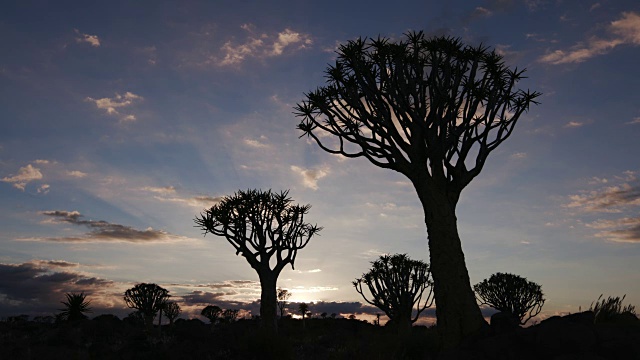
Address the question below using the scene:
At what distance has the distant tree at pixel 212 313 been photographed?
46.9 m

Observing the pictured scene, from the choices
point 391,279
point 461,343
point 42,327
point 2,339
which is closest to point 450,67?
point 461,343

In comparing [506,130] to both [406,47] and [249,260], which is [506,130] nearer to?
[406,47]

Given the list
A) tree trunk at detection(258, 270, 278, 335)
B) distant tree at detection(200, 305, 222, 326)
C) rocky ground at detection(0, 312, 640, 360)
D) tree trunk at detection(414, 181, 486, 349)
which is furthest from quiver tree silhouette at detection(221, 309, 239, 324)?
tree trunk at detection(414, 181, 486, 349)

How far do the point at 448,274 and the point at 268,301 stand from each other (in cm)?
1321

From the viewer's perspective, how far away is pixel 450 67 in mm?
13086

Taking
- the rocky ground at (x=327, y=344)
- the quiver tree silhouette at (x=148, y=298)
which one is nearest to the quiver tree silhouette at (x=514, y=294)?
the rocky ground at (x=327, y=344)

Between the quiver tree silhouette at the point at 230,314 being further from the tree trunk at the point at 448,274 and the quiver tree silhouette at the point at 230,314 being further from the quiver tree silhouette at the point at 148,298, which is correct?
the tree trunk at the point at 448,274

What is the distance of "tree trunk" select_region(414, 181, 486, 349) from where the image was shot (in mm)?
10703

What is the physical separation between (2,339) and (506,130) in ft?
74.4

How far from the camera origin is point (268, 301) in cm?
2256

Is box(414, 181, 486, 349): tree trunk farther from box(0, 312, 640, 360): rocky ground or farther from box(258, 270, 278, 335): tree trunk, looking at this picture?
box(258, 270, 278, 335): tree trunk

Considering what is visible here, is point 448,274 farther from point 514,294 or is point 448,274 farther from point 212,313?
point 212,313

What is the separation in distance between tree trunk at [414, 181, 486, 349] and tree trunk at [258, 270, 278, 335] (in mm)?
12621

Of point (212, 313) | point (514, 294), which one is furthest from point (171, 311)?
point (514, 294)
